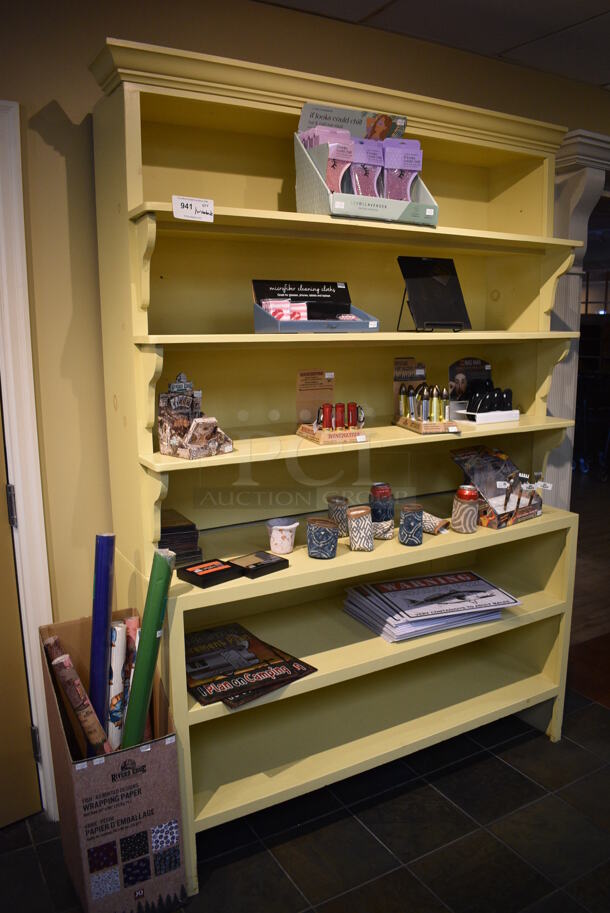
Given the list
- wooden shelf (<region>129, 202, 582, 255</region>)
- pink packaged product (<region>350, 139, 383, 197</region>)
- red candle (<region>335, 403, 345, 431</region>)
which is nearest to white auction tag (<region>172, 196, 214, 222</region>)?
wooden shelf (<region>129, 202, 582, 255</region>)

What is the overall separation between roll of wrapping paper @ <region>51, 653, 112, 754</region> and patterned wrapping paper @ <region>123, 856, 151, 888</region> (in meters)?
0.27

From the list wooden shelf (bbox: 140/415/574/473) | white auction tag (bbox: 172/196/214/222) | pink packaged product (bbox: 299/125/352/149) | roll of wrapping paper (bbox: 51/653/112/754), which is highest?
pink packaged product (bbox: 299/125/352/149)

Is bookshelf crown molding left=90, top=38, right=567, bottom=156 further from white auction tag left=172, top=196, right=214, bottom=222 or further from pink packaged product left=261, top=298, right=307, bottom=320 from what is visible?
pink packaged product left=261, top=298, right=307, bottom=320

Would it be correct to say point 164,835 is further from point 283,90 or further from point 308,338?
point 283,90

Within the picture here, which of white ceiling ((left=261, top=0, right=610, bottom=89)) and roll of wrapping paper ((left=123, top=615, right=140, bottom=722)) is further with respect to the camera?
white ceiling ((left=261, top=0, right=610, bottom=89))

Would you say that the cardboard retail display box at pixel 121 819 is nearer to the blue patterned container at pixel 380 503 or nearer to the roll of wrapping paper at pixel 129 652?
the roll of wrapping paper at pixel 129 652

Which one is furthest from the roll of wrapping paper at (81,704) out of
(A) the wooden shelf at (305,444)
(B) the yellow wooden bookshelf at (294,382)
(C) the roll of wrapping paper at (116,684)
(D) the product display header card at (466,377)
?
(D) the product display header card at (466,377)

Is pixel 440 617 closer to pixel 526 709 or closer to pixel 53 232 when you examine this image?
pixel 526 709

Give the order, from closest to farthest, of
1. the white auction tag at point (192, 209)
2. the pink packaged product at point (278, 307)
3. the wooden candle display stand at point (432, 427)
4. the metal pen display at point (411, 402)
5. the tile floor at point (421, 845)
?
the white auction tag at point (192, 209) → the tile floor at point (421, 845) → the pink packaged product at point (278, 307) → the wooden candle display stand at point (432, 427) → the metal pen display at point (411, 402)

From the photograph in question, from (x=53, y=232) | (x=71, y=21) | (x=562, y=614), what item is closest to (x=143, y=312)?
(x=53, y=232)

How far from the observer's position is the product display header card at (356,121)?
76.4 inches

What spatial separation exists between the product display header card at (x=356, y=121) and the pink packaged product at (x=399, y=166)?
0.12 feet

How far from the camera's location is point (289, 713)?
7.72ft

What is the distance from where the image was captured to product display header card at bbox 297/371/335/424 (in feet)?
7.57
